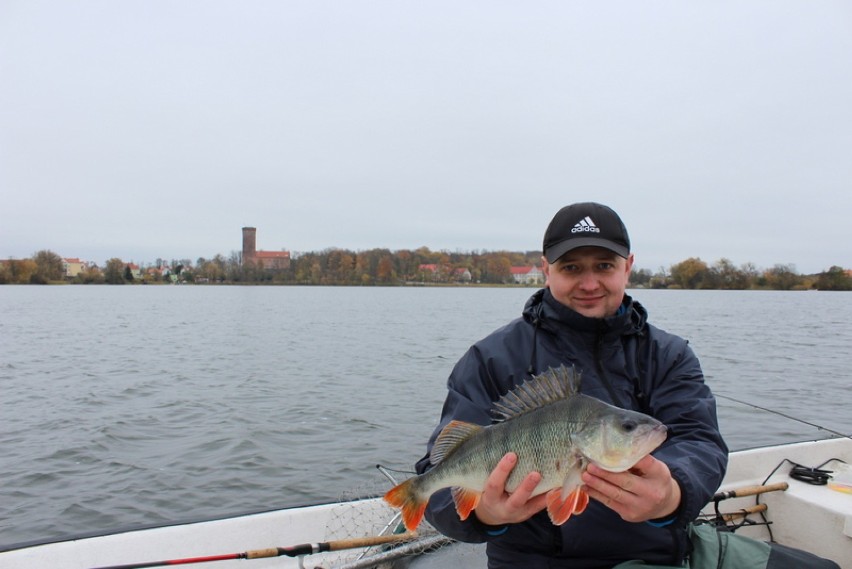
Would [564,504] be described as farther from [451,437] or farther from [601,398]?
[601,398]

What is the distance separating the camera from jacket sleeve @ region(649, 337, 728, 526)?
2.46 m

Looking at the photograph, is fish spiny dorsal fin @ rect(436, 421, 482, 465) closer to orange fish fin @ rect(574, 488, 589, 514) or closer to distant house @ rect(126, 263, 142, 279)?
orange fish fin @ rect(574, 488, 589, 514)

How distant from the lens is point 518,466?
7.70 ft

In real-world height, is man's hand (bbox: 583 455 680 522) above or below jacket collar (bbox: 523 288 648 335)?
below

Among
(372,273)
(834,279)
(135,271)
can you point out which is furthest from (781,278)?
(135,271)

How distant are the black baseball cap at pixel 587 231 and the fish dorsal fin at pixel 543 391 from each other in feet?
2.23

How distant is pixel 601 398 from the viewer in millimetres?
2902

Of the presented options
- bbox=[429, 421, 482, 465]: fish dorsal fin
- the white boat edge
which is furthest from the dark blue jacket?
the white boat edge

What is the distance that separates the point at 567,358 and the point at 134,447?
9.75m

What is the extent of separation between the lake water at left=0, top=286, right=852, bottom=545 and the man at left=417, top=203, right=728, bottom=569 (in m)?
4.20

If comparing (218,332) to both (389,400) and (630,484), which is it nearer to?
(389,400)

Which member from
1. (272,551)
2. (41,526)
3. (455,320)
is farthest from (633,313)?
→ (455,320)

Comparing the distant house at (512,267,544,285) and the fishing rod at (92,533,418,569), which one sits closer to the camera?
the fishing rod at (92,533,418,569)

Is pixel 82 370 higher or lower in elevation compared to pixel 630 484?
lower
